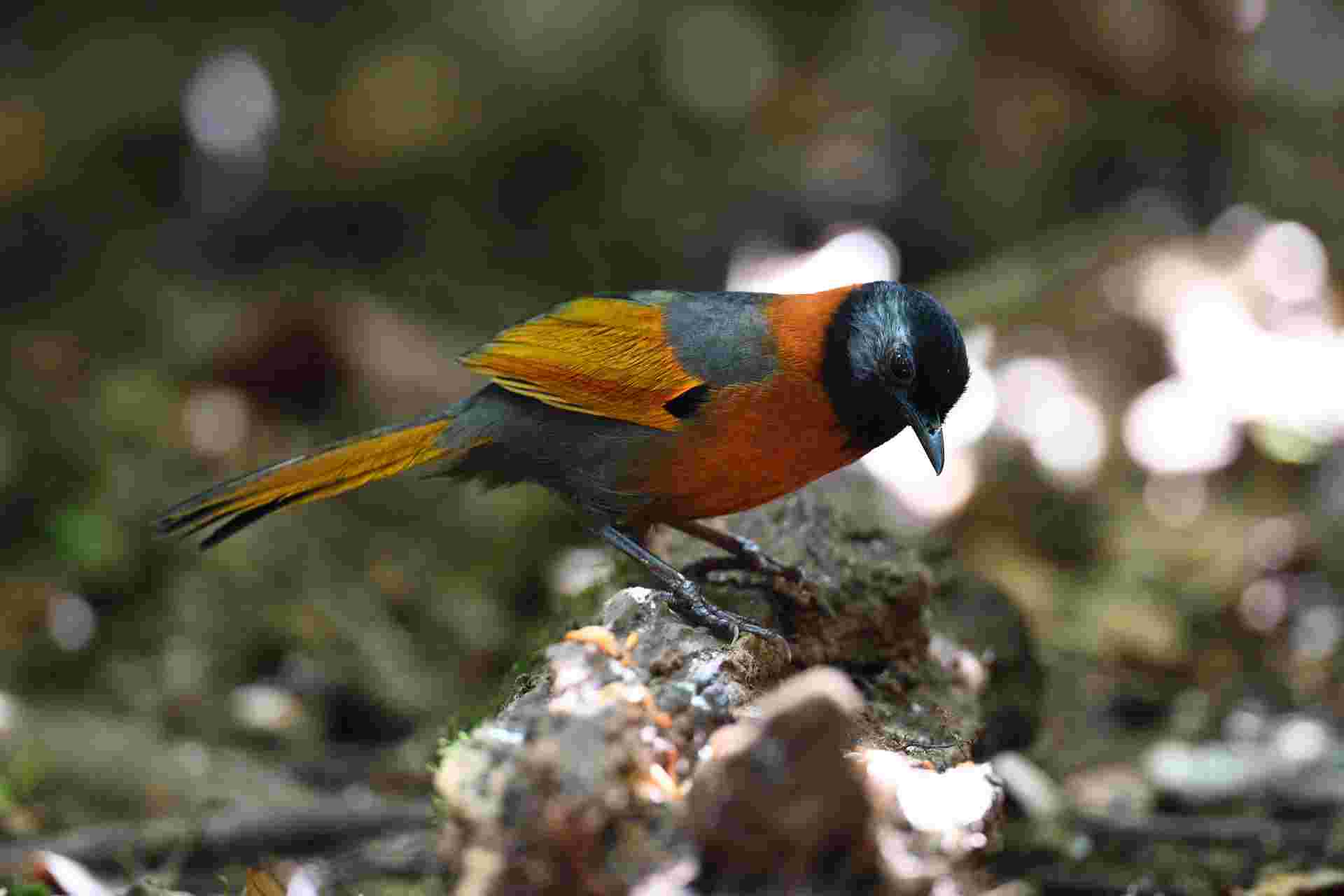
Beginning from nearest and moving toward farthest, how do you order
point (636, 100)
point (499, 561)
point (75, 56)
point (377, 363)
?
point (499, 561) < point (377, 363) < point (75, 56) < point (636, 100)

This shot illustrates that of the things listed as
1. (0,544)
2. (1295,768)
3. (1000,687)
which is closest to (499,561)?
(0,544)

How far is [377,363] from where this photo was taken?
798cm

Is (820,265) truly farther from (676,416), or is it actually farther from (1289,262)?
(676,416)

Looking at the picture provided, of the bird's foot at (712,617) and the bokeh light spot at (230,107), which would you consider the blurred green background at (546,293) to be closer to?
the bokeh light spot at (230,107)

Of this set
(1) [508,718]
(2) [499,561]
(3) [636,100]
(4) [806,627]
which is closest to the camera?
(1) [508,718]

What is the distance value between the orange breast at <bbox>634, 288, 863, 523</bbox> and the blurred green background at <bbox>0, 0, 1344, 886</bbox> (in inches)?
55.8

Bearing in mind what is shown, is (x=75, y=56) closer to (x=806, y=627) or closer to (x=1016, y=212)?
(x=1016, y=212)

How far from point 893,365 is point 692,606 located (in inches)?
30.1

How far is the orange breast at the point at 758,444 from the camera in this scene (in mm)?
3764

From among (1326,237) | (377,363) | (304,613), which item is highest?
(1326,237)

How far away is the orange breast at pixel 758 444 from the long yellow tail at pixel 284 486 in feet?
2.35

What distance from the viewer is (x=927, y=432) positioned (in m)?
3.74

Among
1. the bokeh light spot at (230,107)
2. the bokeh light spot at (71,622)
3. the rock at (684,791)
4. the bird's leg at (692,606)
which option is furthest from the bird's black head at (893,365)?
the bokeh light spot at (230,107)

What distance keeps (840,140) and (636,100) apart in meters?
1.29
